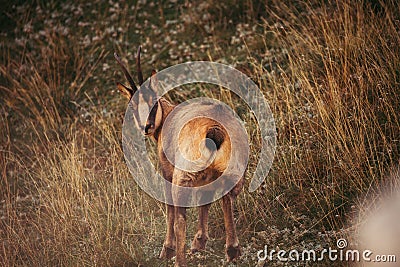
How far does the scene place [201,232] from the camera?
17.4 ft

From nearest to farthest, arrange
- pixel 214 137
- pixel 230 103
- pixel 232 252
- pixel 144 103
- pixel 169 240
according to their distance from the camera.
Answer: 1. pixel 214 137
2. pixel 144 103
3. pixel 232 252
4. pixel 169 240
5. pixel 230 103

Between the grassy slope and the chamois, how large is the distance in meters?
0.49

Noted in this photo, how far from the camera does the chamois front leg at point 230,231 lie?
485 cm

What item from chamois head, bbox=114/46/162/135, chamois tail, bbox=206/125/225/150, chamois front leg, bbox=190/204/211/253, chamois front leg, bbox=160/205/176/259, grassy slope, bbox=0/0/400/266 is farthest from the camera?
grassy slope, bbox=0/0/400/266

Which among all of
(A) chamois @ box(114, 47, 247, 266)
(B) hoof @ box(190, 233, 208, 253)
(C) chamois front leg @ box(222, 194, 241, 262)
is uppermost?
(A) chamois @ box(114, 47, 247, 266)

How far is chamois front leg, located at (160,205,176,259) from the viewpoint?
5.12 meters

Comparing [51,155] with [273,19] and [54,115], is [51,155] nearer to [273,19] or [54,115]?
[54,115]

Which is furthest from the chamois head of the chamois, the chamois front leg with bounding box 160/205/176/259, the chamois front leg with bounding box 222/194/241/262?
the chamois front leg with bounding box 222/194/241/262

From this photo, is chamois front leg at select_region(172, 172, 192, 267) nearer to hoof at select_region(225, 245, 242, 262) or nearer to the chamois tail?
the chamois tail

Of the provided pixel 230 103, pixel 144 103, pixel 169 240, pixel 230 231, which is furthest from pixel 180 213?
pixel 230 103

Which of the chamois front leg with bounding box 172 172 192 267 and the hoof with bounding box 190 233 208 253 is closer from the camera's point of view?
the chamois front leg with bounding box 172 172 192 267

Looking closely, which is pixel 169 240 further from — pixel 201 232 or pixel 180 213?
pixel 180 213

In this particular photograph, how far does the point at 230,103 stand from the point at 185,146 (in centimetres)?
234

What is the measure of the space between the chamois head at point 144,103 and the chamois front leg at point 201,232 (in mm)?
748
